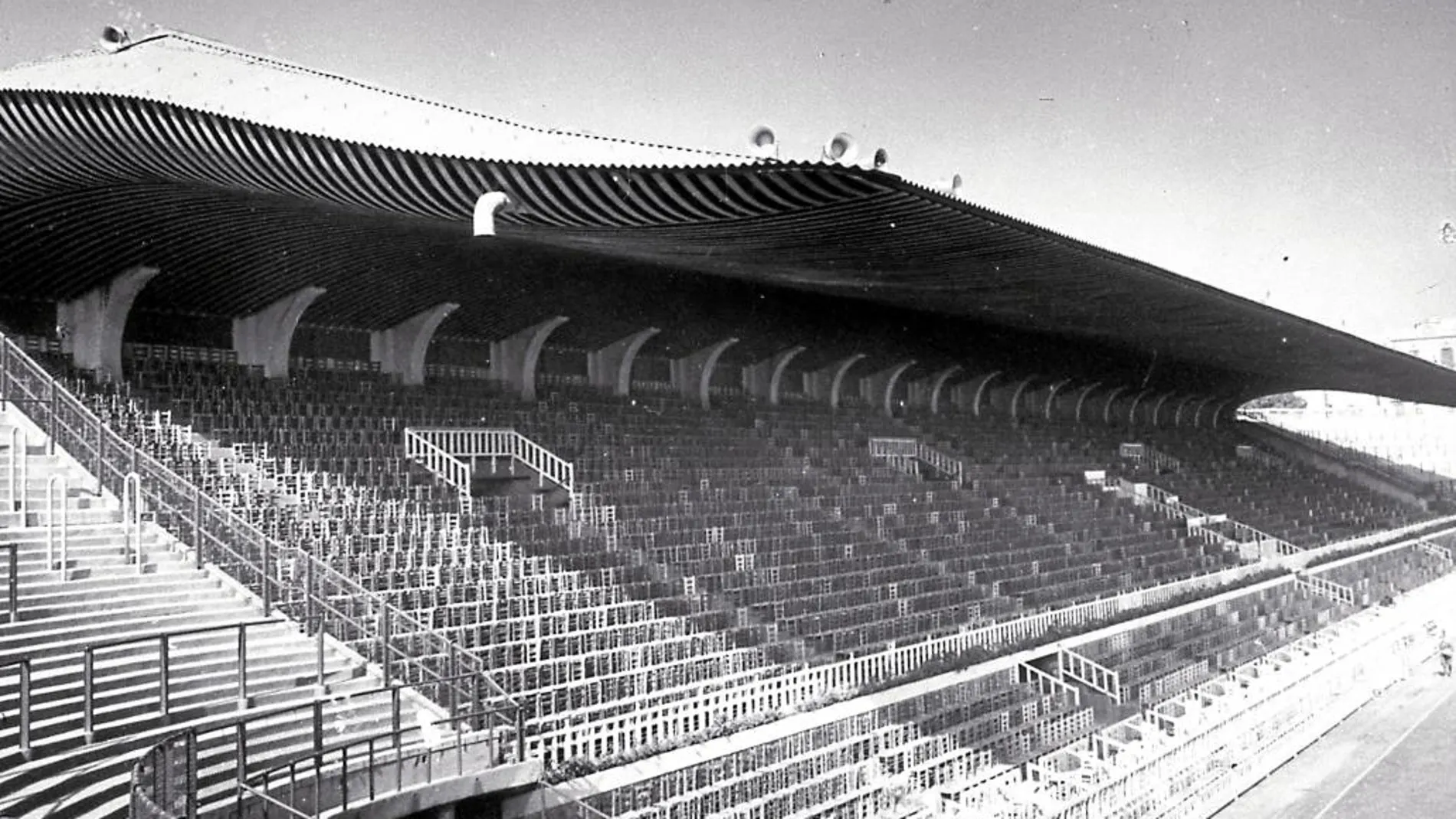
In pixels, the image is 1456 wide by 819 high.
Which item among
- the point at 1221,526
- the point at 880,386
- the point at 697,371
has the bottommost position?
the point at 1221,526

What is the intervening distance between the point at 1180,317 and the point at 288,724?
21283mm

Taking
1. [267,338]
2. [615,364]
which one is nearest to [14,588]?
[267,338]

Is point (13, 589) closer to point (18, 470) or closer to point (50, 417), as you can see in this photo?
point (18, 470)

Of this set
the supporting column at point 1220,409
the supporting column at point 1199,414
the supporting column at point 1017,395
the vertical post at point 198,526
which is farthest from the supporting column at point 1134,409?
the vertical post at point 198,526

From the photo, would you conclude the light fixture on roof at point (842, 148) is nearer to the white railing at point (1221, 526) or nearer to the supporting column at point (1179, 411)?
the white railing at point (1221, 526)

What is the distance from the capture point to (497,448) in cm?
1889

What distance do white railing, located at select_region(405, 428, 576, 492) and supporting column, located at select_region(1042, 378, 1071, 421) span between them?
1036 inches

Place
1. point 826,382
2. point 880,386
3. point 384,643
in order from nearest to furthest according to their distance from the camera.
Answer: point 384,643
point 826,382
point 880,386

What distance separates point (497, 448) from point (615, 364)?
26.3 feet

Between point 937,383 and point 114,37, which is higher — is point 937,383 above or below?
below

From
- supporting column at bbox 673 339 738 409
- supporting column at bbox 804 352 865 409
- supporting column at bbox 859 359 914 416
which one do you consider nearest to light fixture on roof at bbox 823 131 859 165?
supporting column at bbox 673 339 738 409

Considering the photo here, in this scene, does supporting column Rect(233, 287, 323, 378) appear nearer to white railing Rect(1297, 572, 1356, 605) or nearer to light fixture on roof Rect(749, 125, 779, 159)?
light fixture on roof Rect(749, 125, 779, 159)

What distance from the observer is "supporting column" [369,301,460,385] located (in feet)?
→ 72.4

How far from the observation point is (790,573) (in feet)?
60.1
